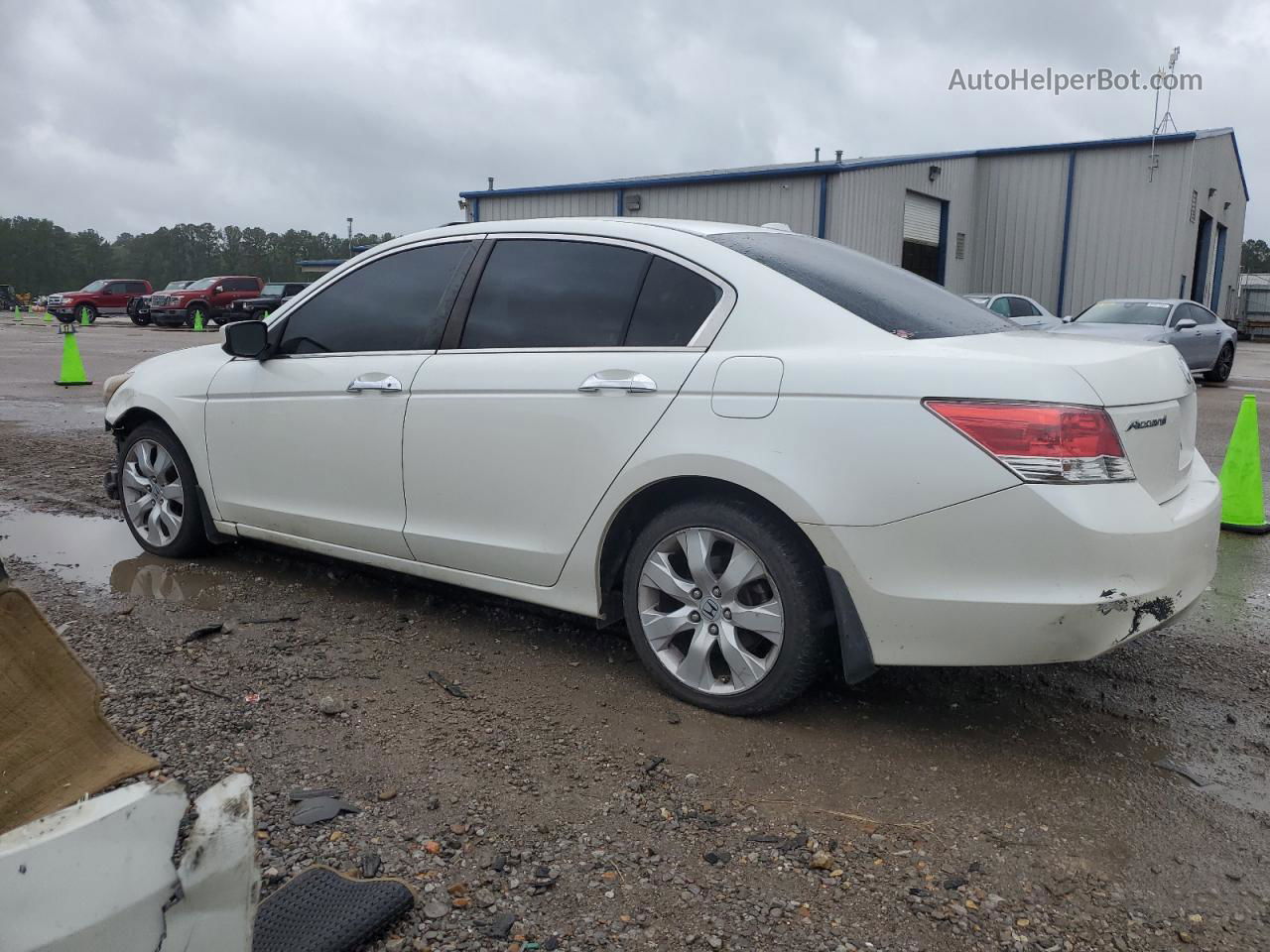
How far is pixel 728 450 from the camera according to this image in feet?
10.4

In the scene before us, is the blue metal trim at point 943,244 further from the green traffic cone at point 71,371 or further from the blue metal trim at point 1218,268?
the green traffic cone at point 71,371

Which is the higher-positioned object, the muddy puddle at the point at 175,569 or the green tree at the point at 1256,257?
the green tree at the point at 1256,257

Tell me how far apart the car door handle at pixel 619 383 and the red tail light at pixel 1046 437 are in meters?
0.99

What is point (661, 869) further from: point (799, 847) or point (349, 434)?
point (349, 434)

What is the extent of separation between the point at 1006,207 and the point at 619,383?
2886 centimetres

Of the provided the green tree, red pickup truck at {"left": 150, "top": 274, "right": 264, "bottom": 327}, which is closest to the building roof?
red pickup truck at {"left": 150, "top": 274, "right": 264, "bottom": 327}

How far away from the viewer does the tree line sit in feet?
314

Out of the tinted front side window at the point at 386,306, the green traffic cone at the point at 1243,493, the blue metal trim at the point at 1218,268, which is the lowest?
the green traffic cone at the point at 1243,493

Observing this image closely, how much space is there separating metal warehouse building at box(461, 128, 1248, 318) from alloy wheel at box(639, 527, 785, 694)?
21935 mm

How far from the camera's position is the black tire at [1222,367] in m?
18.5

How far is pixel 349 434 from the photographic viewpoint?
4.21m

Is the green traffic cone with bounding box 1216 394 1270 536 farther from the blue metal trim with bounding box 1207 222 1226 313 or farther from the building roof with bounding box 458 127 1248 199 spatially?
the blue metal trim with bounding box 1207 222 1226 313

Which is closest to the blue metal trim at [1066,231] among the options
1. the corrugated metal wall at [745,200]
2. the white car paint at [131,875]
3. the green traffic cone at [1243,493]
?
the corrugated metal wall at [745,200]

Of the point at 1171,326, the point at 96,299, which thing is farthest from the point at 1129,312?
the point at 96,299
